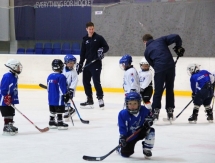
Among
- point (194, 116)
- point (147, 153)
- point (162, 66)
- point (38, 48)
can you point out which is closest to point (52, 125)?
point (162, 66)

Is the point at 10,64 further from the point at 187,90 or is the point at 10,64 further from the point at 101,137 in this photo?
the point at 187,90

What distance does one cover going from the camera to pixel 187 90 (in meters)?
11.7

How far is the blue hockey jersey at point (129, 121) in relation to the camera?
14.7 feet

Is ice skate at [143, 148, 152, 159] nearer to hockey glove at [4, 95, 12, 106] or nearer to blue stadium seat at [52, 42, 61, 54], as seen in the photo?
hockey glove at [4, 95, 12, 106]

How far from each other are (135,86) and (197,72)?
2.77ft

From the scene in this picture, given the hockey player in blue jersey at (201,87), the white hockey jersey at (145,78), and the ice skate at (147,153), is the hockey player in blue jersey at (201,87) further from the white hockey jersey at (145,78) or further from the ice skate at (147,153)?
the ice skate at (147,153)

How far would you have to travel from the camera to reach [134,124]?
455cm

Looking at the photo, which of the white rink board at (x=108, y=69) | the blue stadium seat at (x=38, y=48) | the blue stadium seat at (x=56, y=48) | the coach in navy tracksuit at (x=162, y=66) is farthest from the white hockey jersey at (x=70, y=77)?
the blue stadium seat at (x=38, y=48)

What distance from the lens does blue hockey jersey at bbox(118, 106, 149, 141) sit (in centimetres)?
449

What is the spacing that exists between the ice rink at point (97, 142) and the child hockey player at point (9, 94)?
153 mm

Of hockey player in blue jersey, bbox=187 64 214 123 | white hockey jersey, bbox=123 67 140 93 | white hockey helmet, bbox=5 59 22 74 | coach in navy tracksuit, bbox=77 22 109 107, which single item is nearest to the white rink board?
coach in navy tracksuit, bbox=77 22 109 107

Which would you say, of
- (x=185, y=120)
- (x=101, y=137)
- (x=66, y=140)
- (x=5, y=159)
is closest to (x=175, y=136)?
(x=101, y=137)

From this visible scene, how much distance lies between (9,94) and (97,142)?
104 centimetres

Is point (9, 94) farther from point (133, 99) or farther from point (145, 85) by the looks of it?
point (145, 85)
